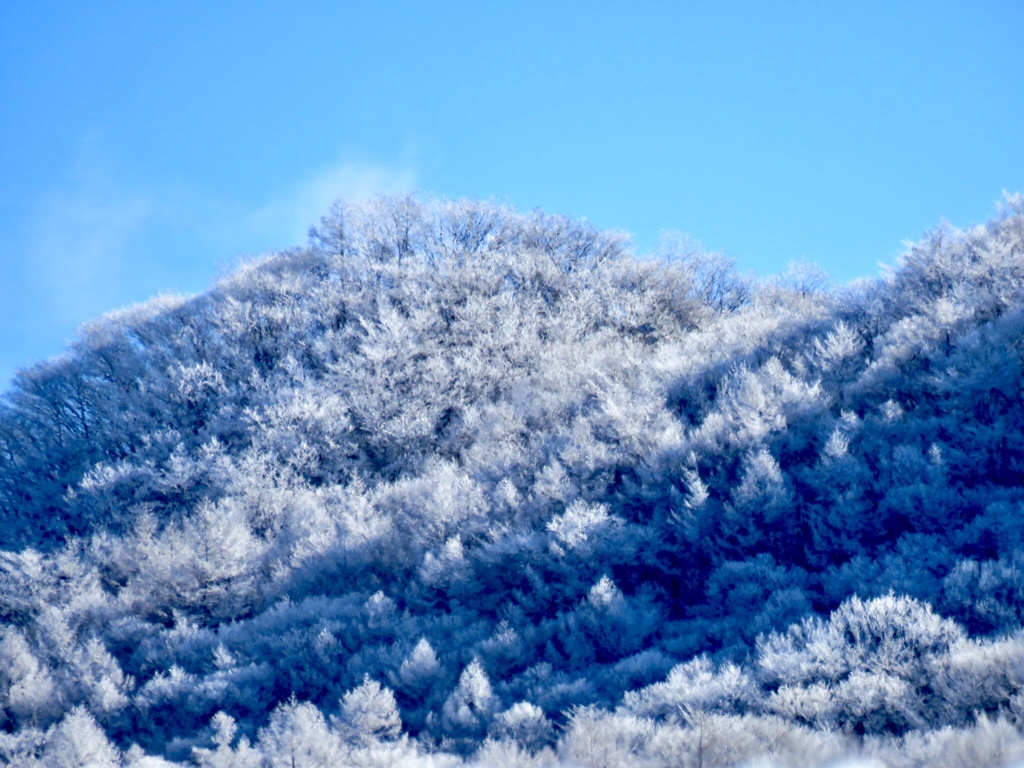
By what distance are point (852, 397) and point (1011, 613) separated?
7149 mm

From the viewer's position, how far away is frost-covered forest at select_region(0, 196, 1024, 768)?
7.07m

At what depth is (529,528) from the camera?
→ 12547 mm

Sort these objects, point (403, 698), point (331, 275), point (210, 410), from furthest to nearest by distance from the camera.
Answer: point (331, 275) < point (210, 410) < point (403, 698)

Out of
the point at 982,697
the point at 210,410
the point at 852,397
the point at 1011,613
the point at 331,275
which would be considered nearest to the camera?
the point at 982,697

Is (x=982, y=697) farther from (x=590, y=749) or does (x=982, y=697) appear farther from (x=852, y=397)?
(x=852, y=397)

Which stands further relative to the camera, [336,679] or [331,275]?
[331,275]

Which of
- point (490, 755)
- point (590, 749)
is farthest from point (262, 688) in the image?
point (590, 749)

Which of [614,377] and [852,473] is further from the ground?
[614,377]

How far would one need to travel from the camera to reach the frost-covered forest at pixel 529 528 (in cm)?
707

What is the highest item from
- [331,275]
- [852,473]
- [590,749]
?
[331,275]

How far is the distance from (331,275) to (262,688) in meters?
Result: 19.2

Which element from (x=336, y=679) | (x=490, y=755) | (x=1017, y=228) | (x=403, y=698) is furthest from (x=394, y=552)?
(x=1017, y=228)

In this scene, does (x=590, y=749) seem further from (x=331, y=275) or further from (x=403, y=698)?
(x=331, y=275)

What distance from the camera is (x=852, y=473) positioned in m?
10.8
